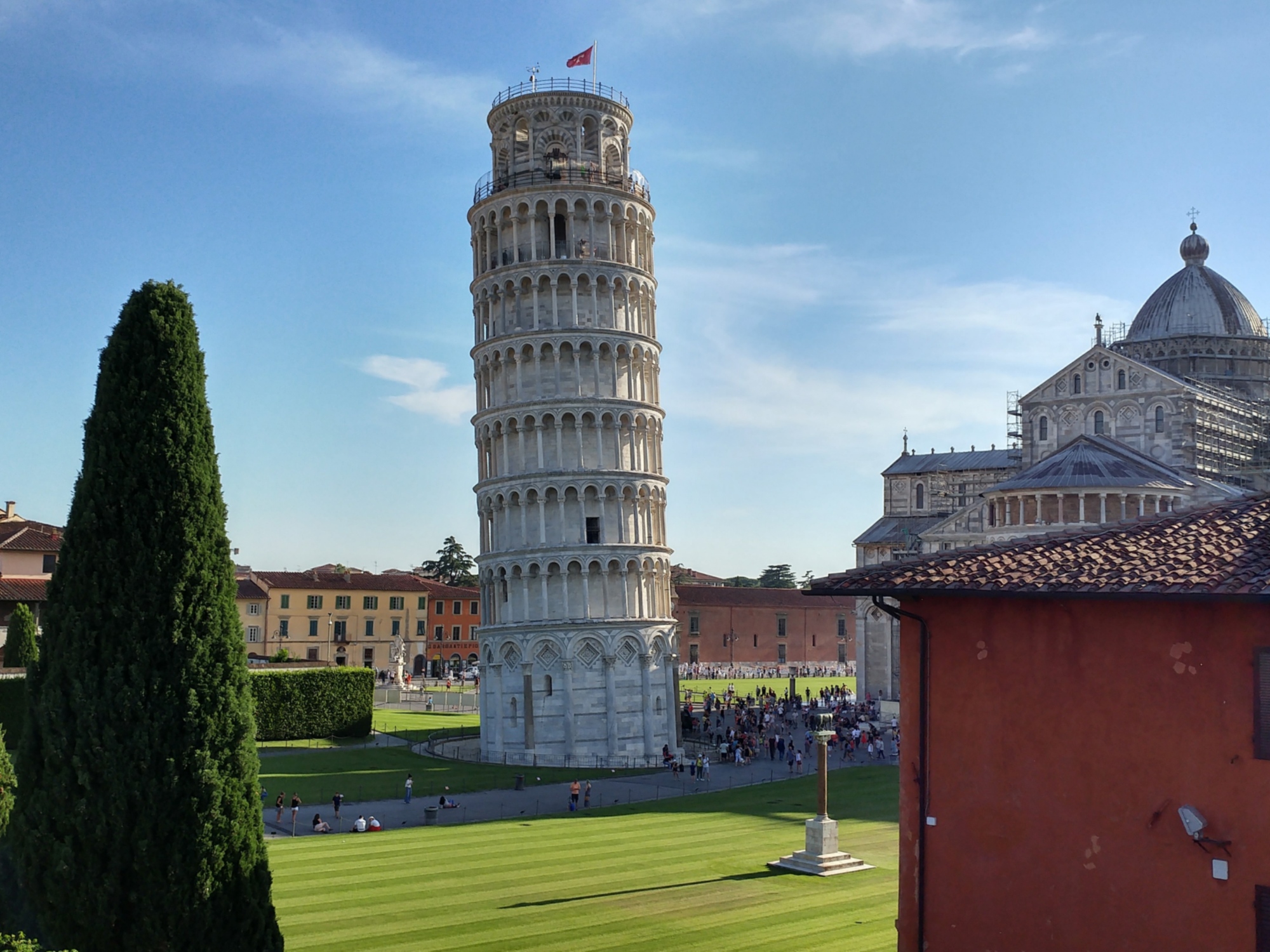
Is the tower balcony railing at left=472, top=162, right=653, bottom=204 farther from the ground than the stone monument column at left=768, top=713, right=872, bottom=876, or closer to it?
farther from the ground

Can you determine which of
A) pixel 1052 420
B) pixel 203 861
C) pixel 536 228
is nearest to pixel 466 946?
pixel 203 861

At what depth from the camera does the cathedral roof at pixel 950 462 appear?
93.4 m

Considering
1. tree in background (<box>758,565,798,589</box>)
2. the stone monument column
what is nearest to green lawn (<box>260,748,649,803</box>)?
the stone monument column

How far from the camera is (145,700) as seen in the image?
1630 cm

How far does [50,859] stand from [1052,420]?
65498 millimetres

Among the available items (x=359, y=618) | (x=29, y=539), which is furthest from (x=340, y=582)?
(x=29, y=539)

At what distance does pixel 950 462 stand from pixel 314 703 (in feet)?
174

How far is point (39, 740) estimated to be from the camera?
16547 mm

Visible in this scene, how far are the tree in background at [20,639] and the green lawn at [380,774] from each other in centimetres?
977

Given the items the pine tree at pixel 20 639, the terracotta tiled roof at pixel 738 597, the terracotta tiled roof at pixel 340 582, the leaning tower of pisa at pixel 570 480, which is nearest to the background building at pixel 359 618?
the terracotta tiled roof at pixel 340 582

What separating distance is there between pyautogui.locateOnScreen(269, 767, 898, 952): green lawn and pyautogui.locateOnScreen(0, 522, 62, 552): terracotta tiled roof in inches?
1409

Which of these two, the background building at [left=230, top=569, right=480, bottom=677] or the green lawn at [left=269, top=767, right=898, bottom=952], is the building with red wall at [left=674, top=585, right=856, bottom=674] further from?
the green lawn at [left=269, top=767, right=898, bottom=952]

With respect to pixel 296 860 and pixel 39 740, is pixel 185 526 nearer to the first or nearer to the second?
pixel 39 740

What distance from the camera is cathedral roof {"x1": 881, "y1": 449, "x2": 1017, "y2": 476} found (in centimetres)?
9344
